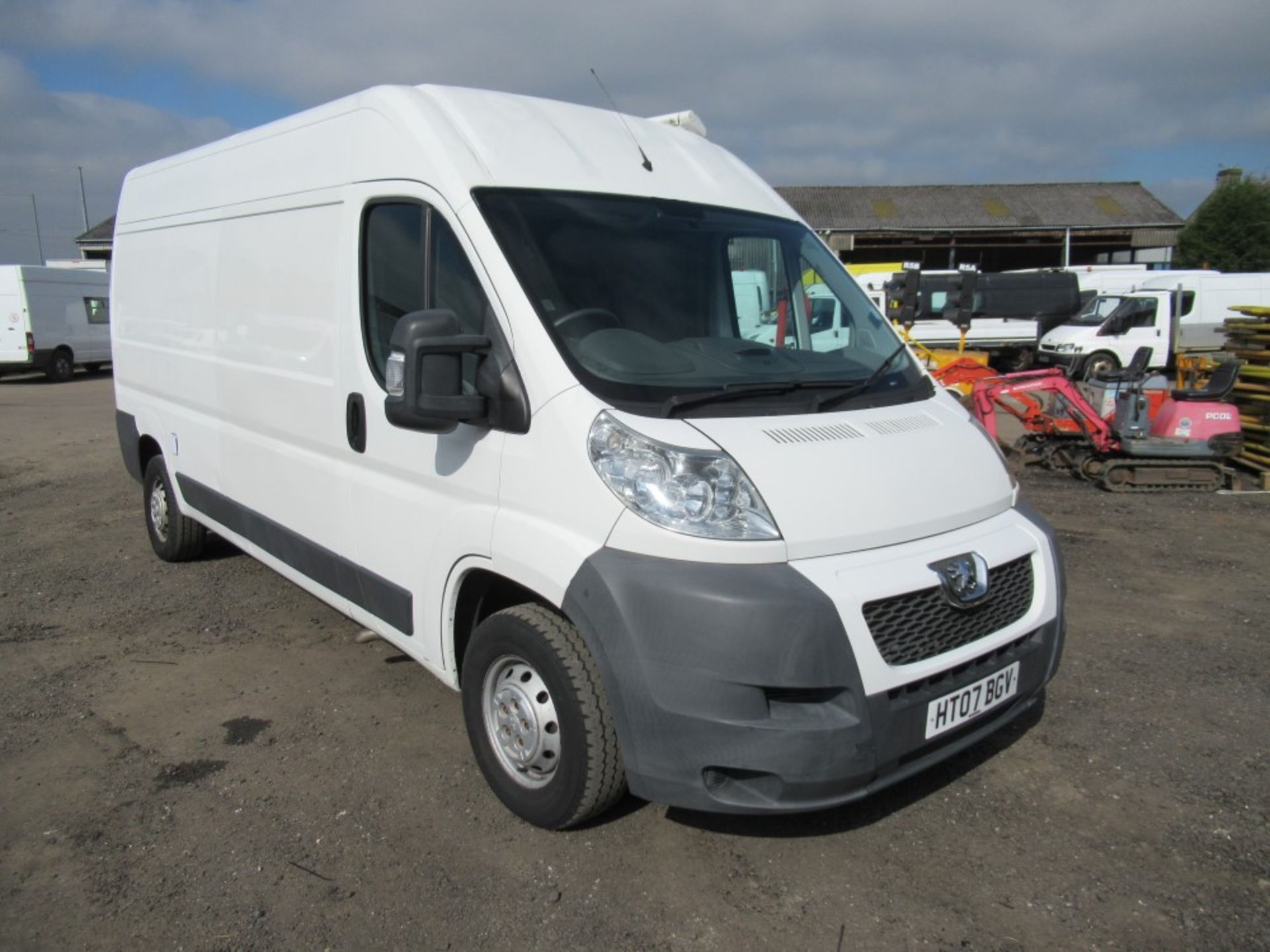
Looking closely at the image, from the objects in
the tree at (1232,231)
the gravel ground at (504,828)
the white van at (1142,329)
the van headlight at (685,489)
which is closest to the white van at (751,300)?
the van headlight at (685,489)

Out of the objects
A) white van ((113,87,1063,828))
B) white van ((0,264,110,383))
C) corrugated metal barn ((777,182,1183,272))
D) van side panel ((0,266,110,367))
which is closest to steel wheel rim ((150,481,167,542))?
white van ((113,87,1063,828))

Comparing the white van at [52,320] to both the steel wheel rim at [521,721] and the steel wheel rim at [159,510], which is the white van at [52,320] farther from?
the steel wheel rim at [521,721]

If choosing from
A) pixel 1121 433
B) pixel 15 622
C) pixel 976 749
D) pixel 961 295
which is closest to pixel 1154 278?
pixel 1121 433

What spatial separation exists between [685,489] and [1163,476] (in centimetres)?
891

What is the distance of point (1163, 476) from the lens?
9805 mm

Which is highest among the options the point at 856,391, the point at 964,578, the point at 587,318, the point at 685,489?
the point at 587,318

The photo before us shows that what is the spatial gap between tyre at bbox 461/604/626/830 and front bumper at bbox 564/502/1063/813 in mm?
126

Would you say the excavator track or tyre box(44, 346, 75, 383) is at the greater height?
tyre box(44, 346, 75, 383)

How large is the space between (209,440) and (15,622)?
1.68 metres

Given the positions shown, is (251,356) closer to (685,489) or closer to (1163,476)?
(685,489)

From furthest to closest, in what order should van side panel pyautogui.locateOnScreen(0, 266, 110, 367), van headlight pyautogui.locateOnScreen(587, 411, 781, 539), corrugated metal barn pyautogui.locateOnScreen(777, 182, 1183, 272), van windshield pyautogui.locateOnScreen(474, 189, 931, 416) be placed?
corrugated metal barn pyautogui.locateOnScreen(777, 182, 1183, 272), van side panel pyautogui.locateOnScreen(0, 266, 110, 367), van windshield pyautogui.locateOnScreen(474, 189, 931, 416), van headlight pyautogui.locateOnScreen(587, 411, 781, 539)

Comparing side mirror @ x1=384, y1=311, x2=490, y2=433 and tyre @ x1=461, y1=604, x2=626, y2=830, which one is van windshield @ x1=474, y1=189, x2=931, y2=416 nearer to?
side mirror @ x1=384, y1=311, x2=490, y2=433

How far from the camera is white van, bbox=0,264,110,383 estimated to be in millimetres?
21375

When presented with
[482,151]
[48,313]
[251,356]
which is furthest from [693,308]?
[48,313]
